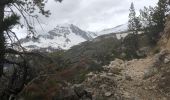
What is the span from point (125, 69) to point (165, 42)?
21.0ft

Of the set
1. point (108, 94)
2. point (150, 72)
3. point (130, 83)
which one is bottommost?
point (108, 94)

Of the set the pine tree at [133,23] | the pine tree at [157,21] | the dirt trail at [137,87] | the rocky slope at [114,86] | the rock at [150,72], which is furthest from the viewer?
the pine tree at [133,23]

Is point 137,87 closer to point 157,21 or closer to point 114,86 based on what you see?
point 114,86

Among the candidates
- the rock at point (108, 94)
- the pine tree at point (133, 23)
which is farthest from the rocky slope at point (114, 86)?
the pine tree at point (133, 23)

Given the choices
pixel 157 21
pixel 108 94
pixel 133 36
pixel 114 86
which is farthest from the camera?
pixel 133 36

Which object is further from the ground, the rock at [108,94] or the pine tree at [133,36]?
the pine tree at [133,36]

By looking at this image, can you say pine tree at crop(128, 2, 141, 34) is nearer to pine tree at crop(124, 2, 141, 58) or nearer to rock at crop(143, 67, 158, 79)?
pine tree at crop(124, 2, 141, 58)

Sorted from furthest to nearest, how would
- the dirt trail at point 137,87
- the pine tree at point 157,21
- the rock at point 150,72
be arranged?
the pine tree at point 157,21 < the rock at point 150,72 < the dirt trail at point 137,87

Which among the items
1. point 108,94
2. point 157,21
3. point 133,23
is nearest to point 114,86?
point 108,94

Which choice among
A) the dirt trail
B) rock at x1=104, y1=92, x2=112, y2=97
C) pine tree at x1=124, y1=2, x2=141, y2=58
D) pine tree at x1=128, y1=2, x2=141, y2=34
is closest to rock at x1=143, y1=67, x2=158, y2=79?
the dirt trail

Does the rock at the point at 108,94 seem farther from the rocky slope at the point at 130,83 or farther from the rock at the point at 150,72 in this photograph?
the rock at the point at 150,72

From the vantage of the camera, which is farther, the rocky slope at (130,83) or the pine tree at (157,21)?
the pine tree at (157,21)

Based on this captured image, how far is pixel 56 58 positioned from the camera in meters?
16.0

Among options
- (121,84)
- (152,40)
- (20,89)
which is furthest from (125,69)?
(20,89)
